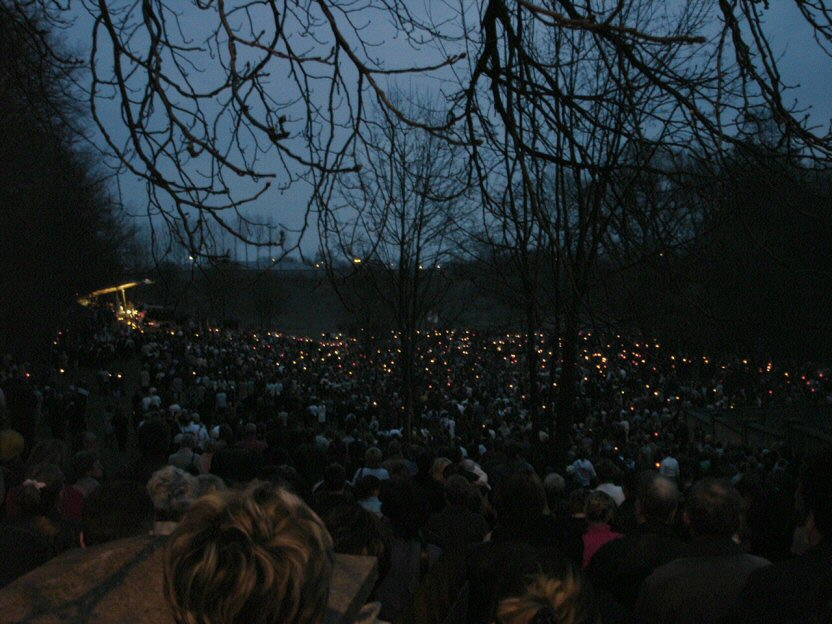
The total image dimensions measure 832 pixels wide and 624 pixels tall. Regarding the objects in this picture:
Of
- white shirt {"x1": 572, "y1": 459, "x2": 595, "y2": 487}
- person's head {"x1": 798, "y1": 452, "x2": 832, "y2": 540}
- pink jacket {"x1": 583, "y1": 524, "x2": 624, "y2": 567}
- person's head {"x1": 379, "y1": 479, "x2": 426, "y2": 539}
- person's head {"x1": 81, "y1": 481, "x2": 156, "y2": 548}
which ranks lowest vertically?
white shirt {"x1": 572, "y1": 459, "x2": 595, "y2": 487}

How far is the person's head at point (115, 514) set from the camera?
2.76 m

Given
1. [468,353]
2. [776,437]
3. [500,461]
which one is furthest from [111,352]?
[500,461]

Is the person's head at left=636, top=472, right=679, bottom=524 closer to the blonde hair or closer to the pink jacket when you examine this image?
the pink jacket

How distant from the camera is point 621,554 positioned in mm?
3564

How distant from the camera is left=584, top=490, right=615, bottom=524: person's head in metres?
4.27

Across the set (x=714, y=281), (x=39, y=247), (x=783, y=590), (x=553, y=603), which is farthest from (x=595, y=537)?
(x=39, y=247)

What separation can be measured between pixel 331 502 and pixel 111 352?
32.8m

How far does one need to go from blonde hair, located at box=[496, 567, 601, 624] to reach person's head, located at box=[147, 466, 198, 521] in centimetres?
192

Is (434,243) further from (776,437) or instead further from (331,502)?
(331,502)

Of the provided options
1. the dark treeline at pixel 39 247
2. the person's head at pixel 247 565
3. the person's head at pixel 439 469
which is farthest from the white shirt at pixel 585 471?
the dark treeline at pixel 39 247

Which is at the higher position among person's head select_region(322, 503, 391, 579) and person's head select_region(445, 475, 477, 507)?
person's head select_region(322, 503, 391, 579)

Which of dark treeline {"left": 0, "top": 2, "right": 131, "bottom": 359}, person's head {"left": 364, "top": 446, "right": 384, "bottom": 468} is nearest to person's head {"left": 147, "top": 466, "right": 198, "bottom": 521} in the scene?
person's head {"left": 364, "top": 446, "right": 384, "bottom": 468}

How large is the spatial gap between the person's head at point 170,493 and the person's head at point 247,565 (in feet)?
7.85

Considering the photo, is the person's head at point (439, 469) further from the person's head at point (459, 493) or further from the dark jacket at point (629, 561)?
the dark jacket at point (629, 561)
